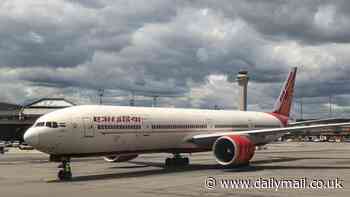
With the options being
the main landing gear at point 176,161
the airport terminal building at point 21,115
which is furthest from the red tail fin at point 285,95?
the airport terminal building at point 21,115

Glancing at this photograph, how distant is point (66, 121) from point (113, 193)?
7.09 meters

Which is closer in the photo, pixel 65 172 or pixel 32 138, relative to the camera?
pixel 32 138

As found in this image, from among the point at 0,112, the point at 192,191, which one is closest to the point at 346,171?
the point at 192,191

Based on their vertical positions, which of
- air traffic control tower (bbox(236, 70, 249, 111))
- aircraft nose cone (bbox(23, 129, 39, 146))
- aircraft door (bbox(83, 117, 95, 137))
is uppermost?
air traffic control tower (bbox(236, 70, 249, 111))

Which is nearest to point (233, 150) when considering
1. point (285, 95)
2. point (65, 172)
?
point (65, 172)

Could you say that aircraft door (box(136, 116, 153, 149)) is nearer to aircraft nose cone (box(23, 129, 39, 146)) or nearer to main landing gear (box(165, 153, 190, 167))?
main landing gear (box(165, 153, 190, 167))

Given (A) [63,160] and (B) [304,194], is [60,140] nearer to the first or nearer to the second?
(A) [63,160]

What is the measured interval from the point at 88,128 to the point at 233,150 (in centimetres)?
920

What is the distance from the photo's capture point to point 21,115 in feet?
432

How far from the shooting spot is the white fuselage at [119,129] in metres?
23.7

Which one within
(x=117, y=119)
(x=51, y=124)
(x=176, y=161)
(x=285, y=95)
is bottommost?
(x=176, y=161)

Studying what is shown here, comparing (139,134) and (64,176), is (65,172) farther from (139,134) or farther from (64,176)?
(139,134)

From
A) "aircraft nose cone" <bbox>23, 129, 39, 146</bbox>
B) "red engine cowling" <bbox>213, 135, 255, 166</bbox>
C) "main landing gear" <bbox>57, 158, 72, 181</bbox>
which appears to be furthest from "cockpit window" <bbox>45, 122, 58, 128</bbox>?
"red engine cowling" <bbox>213, 135, 255, 166</bbox>

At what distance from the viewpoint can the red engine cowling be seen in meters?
28.8
